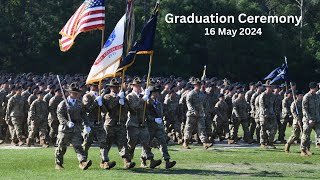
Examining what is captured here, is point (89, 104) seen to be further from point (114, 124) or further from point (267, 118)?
point (267, 118)

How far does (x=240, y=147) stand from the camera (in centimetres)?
2698

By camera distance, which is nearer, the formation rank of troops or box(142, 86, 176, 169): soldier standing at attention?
the formation rank of troops

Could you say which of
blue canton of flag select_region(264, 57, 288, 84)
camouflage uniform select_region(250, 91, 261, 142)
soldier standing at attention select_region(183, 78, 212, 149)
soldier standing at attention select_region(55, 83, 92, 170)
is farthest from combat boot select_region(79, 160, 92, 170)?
blue canton of flag select_region(264, 57, 288, 84)

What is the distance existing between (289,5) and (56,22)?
855 inches

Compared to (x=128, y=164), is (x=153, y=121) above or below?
above

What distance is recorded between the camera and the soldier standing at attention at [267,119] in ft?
85.9

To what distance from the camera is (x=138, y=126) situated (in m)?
19.8

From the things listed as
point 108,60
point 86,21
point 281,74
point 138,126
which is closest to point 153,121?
point 138,126

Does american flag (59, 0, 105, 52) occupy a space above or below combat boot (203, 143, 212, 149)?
above

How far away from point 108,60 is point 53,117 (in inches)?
250

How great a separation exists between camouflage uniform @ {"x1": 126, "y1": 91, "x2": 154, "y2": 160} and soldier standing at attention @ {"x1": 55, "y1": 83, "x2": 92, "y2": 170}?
119 cm

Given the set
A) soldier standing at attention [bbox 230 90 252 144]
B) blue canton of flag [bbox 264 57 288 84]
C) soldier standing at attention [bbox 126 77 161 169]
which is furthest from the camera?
soldier standing at attention [bbox 230 90 252 144]

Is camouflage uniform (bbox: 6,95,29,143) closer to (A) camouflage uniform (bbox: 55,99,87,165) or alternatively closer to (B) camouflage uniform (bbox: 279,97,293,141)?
(A) camouflage uniform (bbox: 55,99,87,165)

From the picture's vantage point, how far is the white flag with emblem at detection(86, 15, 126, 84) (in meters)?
20.0
